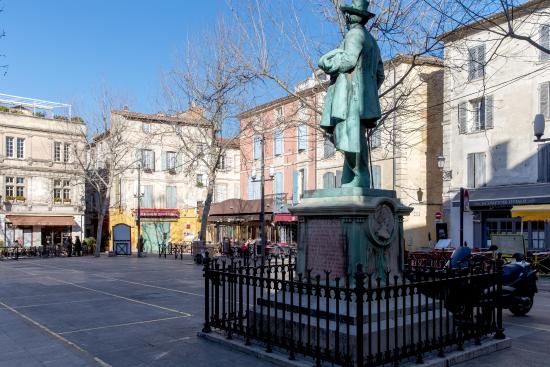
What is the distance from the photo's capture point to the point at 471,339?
7141 millimetres

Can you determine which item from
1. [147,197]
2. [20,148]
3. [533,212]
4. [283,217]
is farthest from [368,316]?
[147,197]

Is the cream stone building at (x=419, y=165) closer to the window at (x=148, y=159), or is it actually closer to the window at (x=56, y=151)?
the window at (x=148, y=159)

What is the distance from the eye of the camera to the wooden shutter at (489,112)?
27.0m

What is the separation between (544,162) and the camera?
80.3 ft

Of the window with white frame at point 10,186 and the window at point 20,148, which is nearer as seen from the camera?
the window with white frame at point 10,186

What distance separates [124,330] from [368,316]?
4.57m

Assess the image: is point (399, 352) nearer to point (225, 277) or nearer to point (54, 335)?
point (225, 277)

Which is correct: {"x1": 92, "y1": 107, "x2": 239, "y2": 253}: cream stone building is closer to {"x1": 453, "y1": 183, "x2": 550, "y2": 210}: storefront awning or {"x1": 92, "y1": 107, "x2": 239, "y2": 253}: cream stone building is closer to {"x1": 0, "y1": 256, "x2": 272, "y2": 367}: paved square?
{"x1": 453, "y1": 183, "x2": 550, "y2": 210}: storefront awning

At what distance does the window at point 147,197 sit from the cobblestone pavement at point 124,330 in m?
31.5

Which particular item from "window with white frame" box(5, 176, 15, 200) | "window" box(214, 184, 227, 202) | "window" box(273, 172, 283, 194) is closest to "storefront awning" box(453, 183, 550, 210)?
"window" box(273, 172, 283, 194)

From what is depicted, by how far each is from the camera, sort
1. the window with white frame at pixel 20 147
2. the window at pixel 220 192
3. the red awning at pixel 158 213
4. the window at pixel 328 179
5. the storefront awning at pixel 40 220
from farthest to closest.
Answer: the window at pixel 220 192, the red awning at pixel 158 213, the window with white frame at pixel 20 147, the storefront awning at pixel 40 220, the window at pixel 328 179

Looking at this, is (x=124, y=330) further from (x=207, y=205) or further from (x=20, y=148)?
(x=20, y=148)

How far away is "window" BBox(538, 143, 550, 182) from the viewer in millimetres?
24281

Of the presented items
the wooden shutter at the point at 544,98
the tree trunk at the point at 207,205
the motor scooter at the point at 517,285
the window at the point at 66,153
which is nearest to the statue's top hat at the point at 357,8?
the motor scooter at the point at 517,285
